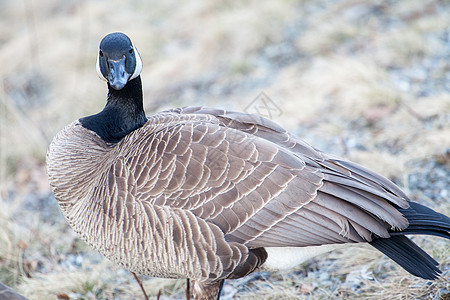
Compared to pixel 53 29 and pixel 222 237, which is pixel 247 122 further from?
pixel 53 29

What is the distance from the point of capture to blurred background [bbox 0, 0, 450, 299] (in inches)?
178

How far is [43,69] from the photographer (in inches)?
392

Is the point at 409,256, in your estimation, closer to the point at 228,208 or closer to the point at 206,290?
the point at 228,208

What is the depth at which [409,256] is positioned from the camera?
3.29 m

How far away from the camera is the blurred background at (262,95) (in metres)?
4.53

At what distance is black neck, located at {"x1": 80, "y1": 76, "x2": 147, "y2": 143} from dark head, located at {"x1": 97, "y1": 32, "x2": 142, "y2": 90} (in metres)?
0.24

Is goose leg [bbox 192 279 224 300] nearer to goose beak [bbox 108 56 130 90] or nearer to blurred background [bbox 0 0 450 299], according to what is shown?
blurred background [bbox 0 0 450 299]

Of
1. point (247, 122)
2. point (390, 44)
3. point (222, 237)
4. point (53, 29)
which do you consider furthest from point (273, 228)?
point (53, 29)

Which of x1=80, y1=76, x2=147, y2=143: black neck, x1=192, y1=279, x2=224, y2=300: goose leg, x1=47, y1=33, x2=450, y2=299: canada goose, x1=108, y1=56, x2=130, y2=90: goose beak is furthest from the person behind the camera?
x1=80, y1=76, x2=147, y2=143: black neck

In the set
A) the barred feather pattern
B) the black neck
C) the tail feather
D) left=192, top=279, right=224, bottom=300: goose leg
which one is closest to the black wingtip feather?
the tail feather

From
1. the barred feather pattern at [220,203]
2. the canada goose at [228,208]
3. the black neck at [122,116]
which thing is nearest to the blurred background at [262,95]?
the canada goose at [228,208]

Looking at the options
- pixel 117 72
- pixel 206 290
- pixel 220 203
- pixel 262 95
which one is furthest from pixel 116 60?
pixel 262 95

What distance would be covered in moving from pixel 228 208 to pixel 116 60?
1.46 metres

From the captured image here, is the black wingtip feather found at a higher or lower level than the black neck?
lower
